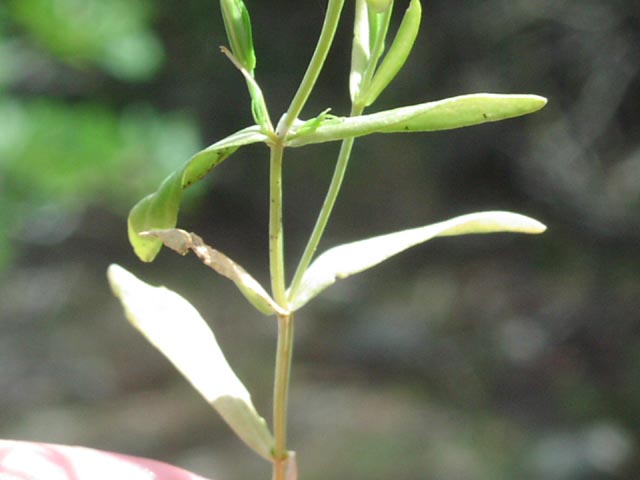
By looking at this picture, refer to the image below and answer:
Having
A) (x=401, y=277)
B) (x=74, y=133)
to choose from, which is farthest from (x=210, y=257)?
(x=401, y=277)

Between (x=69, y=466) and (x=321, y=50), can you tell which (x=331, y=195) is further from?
(x=69, y=466)

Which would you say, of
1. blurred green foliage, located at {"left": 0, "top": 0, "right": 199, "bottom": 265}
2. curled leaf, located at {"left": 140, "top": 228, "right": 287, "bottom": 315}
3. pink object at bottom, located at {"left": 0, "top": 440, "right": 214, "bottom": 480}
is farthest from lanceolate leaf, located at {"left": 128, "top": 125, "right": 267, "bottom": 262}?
blurred green foliage, located at {"left": 0, "top": 0, "right": 199, "bottom": 265}

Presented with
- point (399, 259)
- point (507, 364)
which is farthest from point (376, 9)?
point (399, 259)

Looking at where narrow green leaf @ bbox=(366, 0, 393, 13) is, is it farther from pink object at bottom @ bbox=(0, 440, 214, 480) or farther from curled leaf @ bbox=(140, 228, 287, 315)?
pink object at bottom @ bbox=(0, 440, 214, 480)

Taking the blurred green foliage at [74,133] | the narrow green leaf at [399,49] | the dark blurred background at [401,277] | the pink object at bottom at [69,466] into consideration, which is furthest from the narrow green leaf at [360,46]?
the dark blurred background at [401,277]

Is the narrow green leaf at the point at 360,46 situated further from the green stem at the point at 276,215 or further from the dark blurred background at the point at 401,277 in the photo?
the dark blurred background at the point at 401,277

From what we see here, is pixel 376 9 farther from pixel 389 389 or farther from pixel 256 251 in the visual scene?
pixel 256 251
